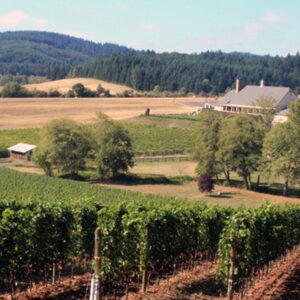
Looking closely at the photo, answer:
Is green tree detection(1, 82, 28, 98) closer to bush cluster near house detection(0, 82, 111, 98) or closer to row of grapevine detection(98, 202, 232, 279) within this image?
bush cluster near house detection(0, 82, 111, 98)

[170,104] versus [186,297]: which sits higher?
[170,104]

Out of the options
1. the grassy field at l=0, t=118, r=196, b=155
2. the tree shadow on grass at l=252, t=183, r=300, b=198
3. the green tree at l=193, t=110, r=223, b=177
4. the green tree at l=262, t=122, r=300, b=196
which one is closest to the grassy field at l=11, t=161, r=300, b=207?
the tree shadow on grass at l=252, t=183, r=300, b=198

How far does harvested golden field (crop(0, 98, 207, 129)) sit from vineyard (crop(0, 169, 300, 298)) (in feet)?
218

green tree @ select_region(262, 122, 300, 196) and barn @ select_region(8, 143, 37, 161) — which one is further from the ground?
green tree @ select_region(262, 122, 300, 196)

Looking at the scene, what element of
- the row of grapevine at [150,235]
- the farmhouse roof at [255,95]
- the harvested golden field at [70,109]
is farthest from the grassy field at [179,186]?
the farmhouse roof at [255,95]

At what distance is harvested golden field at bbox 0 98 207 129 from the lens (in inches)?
3488

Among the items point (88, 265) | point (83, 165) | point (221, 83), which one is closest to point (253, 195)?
point (83, 165)

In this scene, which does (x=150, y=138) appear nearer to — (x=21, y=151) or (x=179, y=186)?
(x=21, y=151)

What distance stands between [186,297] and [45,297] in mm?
4524

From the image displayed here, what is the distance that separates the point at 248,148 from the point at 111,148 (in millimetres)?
16027

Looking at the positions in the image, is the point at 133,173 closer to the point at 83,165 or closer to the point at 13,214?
the point at 83,165

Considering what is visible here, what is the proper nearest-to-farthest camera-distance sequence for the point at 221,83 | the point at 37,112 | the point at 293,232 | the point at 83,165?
the point at 293,232
the point at 83,165
the point at 37,112
the point at 221,83

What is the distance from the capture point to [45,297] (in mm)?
13844

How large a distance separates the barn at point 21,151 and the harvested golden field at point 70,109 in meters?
18.5
